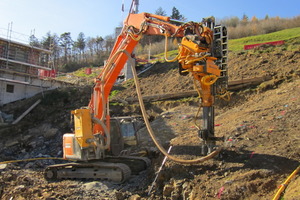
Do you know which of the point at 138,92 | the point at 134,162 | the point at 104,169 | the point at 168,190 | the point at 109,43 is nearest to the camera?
the point at 168,190

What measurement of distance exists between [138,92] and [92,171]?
11.2 ft

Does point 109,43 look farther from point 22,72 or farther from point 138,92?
point 138,92

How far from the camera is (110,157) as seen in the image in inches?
410

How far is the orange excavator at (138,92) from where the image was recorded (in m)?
7.79

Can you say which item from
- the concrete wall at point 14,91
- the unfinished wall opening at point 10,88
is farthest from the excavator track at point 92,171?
the unfinished wall opening at point 10,88

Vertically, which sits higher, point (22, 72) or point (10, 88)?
point (22, 72)

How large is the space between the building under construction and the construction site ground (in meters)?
4.59

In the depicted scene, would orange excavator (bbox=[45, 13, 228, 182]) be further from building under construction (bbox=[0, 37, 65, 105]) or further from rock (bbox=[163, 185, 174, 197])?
building under construction (bbox=[0, 37, 65, 105])

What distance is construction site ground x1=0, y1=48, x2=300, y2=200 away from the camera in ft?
23.1

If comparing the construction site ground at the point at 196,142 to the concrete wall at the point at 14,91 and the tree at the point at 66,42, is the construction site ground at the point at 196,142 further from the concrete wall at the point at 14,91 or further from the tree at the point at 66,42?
the tree at the point at 66,42

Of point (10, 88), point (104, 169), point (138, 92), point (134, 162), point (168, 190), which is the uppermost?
point (10, 88)

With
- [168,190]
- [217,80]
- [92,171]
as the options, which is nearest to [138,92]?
[217,80]

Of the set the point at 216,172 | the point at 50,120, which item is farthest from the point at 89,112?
the point at 50,120

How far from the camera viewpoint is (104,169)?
9852mm
